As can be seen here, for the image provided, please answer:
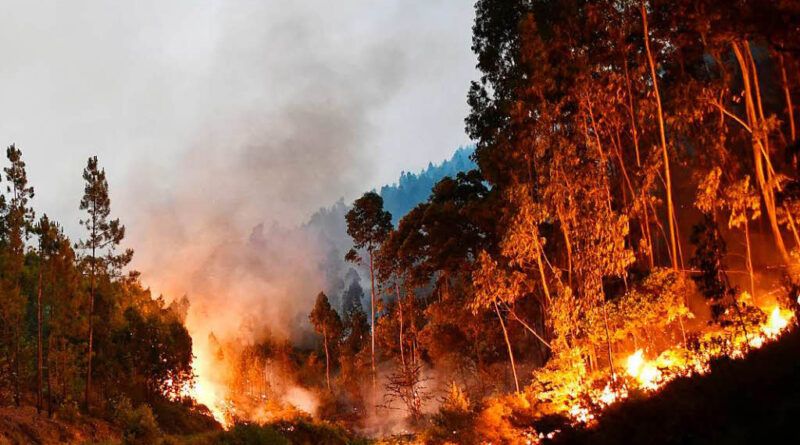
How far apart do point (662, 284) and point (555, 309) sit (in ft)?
7.62

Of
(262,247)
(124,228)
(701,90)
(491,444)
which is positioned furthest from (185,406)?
(262,247)

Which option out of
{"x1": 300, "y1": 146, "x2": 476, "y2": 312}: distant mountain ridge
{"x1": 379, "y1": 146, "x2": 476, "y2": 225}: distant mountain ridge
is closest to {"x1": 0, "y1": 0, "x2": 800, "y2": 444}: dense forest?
{"x1": 300, "y1": 146, "x2": 476, "y2": 312}: distant mountain ridge

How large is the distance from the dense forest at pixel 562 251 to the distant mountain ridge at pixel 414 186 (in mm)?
98893

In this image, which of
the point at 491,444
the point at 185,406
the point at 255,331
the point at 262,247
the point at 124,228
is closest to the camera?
the point at 491,444

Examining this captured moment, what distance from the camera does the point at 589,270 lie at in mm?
12555

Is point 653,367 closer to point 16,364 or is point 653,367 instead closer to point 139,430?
point 139,430

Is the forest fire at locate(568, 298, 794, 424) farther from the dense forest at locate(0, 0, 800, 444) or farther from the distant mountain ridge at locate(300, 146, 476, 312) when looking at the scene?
the distant mountain ridge at locate(300, 146, 476, 312)

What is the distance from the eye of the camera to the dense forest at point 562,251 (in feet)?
36.3

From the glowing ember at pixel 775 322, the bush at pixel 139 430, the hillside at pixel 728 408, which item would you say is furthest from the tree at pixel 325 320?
the hillside at pixel 728 408

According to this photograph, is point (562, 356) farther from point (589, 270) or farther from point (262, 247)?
point (262, 247)

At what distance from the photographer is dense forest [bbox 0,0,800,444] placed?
11.1 m

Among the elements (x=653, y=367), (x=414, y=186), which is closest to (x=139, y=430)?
(x=653, y=367)

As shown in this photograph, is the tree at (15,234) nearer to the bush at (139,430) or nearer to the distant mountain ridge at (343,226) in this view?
the bush at (139,430)

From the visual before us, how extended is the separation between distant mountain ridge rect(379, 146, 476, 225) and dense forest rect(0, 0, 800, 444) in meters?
98.9
